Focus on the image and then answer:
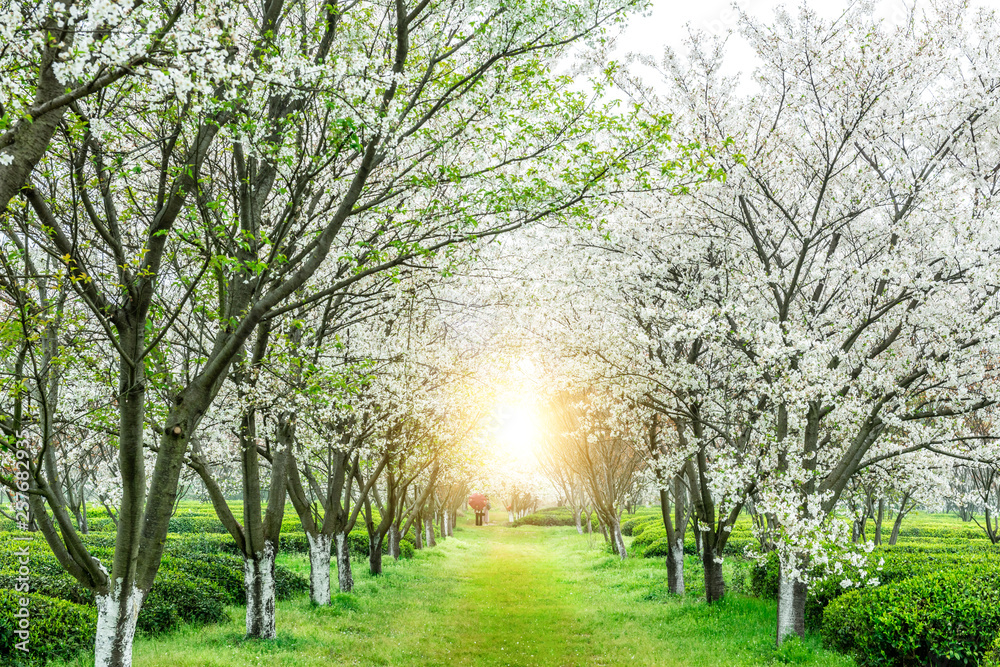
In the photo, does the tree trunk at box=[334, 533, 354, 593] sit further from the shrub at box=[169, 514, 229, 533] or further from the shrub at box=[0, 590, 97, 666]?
the shrub at box=[169, 514, 229, 533]

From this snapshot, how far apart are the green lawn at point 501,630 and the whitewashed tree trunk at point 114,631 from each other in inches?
123

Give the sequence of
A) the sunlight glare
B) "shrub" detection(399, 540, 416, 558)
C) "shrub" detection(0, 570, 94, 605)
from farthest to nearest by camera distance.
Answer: "shrub" detection(399, 540, 416, 558) < the sunlight glare < "shrub" detection(0, 570, 94, 605)

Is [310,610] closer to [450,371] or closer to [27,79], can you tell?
[450,371]

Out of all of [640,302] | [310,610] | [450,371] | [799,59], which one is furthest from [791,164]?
[310,610]

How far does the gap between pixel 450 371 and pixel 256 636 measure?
7.61 m

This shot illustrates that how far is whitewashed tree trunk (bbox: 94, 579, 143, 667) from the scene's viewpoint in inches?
227

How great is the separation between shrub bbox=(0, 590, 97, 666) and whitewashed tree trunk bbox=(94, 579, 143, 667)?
142 inches

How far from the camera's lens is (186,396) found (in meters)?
6.19

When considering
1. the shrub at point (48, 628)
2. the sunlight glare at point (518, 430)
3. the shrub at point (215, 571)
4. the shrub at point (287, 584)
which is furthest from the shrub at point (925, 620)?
the shrub at point (215, 571)

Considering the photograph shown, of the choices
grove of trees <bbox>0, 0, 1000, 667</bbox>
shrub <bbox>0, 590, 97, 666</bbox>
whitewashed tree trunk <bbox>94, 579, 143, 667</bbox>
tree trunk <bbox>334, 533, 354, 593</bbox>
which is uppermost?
grove of trees <bbox>0, 0, 1000, 667</bbox>

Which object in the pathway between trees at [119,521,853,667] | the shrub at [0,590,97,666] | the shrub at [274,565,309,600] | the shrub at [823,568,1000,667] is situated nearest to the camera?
the shrub at [0,590,97,666]

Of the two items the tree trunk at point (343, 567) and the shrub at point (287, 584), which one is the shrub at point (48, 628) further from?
the tree trunk at point (343, 567)

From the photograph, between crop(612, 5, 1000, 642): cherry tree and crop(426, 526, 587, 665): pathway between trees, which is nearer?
crop(612, 5, 1000, 642): cherry tree

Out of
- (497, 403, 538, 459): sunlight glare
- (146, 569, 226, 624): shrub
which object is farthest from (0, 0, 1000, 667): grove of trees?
(497, 403, 538, 459): sunlight glare
